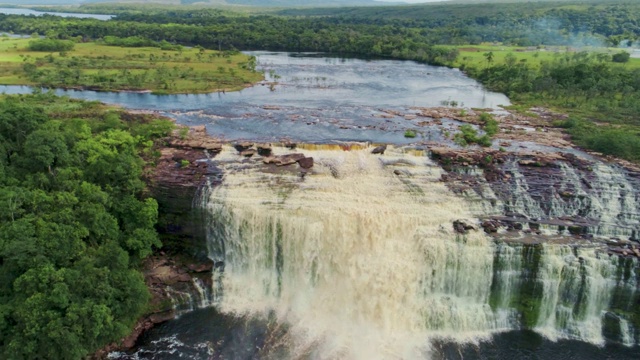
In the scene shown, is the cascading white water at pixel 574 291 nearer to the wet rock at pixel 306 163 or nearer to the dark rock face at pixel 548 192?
the dark rock face at pixel 548 192

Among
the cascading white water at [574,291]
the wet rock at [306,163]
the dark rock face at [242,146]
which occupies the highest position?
the dark rock face at [242,146]

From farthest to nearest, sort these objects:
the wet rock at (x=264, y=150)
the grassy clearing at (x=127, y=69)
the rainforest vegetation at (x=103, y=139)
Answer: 1. the grassy clearing at (x=127, y=69)
2. the wet rock at (x=264, y=150)
3. the rainforest vegetation at (x=103, y=139)

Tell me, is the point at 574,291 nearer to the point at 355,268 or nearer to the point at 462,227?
the point at 462,227

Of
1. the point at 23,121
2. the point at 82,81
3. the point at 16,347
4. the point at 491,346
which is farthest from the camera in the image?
the point at 82,81

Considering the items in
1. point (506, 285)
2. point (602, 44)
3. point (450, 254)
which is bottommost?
point (506, 285)

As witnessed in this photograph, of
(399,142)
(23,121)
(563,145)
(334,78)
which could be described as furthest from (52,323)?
(334,78)

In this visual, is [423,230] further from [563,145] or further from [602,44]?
[602,44]

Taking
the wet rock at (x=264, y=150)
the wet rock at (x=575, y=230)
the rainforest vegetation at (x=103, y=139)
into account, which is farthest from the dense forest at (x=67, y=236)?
the wet rock at (x=575, y=230)
